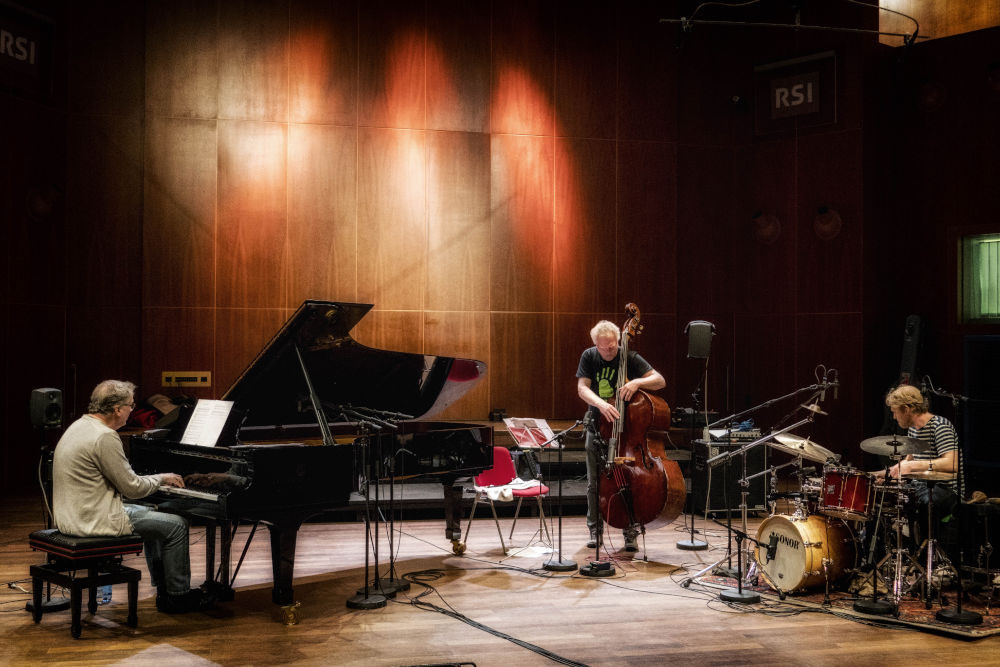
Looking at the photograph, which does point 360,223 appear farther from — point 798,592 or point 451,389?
point 798,592

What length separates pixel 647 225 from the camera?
29.7 feet

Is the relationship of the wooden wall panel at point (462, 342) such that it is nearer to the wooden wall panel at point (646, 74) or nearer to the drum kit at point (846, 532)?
the wooden wall panel at point (646, 74)

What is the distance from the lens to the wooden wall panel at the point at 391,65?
8.59 m

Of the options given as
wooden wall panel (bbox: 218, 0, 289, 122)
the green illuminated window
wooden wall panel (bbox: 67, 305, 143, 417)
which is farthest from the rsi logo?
wooden wall panel (bbox: 67, 305, 143, 417)

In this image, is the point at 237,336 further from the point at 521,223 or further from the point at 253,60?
the point at 521,223

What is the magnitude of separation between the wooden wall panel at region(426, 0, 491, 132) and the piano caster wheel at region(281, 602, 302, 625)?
5.52m

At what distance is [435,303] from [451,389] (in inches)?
128

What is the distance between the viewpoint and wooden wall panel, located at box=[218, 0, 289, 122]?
27.5 ft

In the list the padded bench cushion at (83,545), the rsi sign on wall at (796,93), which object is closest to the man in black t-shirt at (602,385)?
the padded bench cushion at (83,545)

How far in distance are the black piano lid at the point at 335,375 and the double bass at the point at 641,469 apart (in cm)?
96

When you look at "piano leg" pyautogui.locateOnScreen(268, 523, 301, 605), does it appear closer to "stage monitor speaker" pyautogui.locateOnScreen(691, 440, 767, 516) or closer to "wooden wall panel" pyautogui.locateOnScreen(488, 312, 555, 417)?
"stage monitor speaker" pyautogui.locateOnScreen(691, 440, 767, 516)

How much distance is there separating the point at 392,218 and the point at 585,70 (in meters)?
2.48

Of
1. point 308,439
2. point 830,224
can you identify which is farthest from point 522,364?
point 308,439

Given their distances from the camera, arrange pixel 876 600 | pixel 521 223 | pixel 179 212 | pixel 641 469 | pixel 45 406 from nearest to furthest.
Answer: pixel 876 600 < pixel 45 406 < pixel 641 469 < pixel 179 212 < pixel 521 223
